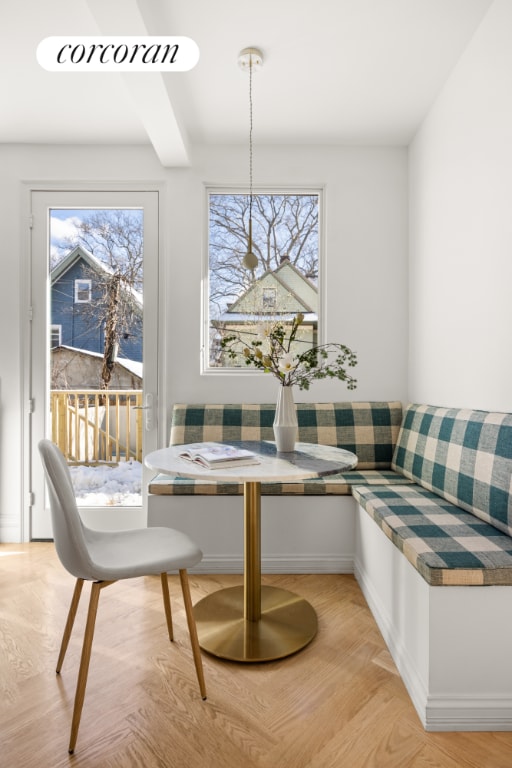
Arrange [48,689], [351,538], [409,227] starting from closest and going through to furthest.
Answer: [48,689] < [351,538] < [409,227]

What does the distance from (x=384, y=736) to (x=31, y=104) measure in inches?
135

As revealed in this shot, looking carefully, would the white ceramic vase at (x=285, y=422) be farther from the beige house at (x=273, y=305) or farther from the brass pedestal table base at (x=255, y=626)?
the beige house at (x=273, y=305)

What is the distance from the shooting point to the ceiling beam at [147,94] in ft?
5.86

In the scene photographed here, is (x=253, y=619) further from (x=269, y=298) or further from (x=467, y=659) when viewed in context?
(x=269, y=298)

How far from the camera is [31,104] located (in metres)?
2.71

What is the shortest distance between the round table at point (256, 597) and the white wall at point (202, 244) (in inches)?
45.1

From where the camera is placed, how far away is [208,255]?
3248mm

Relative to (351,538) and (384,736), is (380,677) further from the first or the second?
(351,538)

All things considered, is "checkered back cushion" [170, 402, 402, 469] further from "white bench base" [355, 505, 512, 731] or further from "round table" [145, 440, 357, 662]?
"white bench base" [355, 505, 512, 731]

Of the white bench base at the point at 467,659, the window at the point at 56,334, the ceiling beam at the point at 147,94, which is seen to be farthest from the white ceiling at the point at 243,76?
the white bench base at the point at 467,659

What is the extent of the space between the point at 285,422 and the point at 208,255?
167 cm

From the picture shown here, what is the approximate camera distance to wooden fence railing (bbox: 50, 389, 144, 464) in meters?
3.19

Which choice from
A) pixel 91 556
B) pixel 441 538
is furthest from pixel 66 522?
pixel 441 538

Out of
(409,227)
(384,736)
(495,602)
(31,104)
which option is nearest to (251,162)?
(409,227)
